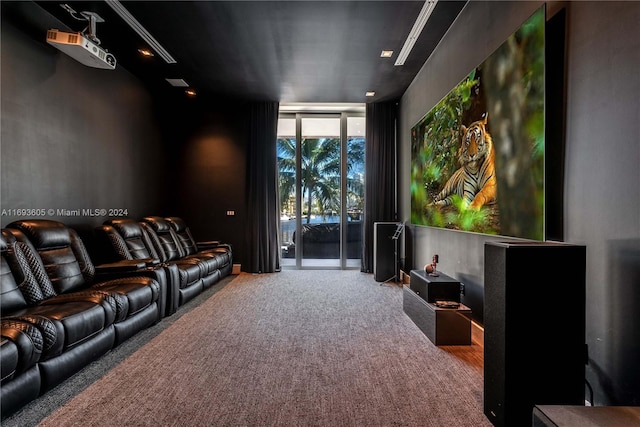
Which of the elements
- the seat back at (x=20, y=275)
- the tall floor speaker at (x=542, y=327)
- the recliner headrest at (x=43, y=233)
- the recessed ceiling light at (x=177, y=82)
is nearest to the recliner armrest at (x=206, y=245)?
the recliner headrest at (x=43, y=233)

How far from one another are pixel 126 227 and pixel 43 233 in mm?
1221

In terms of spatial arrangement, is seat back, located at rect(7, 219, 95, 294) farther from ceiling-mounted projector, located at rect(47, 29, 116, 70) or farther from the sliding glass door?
the sliding glass door

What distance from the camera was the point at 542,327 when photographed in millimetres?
1601

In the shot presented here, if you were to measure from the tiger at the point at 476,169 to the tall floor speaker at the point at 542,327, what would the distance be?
3.34 feet

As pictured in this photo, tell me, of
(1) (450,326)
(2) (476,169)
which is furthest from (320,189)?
(1) (450,326)

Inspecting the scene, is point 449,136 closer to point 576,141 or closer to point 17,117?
point 576,141

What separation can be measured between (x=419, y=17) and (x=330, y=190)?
12.1ft

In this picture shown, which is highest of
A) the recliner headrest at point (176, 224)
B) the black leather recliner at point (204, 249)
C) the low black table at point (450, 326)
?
the recliner headrest at point (176, 224)

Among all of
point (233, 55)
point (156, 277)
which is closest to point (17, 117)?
point (156, 277)

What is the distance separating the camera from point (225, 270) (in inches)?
216

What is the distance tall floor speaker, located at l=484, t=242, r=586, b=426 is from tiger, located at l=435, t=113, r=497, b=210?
1019 mm

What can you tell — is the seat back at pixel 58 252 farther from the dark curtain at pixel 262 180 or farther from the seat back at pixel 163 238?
the dark curtain at pixel 262 180

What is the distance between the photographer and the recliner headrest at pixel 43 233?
280 cm

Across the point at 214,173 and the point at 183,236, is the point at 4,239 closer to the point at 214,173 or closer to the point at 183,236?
the point at 183,236
